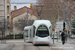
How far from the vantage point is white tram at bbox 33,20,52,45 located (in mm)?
21531

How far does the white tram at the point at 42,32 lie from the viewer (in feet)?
70.6

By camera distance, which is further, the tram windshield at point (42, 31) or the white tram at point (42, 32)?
the tram windshield at point (42, 31)

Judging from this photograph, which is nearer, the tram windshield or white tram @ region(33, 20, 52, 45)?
white tram @ region(33, 20, 52, 45)

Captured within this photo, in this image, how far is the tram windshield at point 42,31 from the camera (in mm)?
21667

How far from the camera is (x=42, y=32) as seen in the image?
21750 millimetres

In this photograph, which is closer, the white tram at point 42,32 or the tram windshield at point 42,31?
the white tram at point 42,32

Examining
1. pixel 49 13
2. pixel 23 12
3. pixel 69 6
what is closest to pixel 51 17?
pixel 49 13

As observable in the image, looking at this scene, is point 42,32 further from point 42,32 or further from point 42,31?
point 42,31

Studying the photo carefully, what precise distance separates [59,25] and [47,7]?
22.9 meters

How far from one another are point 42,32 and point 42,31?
128 mm

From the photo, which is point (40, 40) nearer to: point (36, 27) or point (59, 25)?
point (36, 27)

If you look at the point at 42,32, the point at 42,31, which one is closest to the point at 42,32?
the point at 42,32

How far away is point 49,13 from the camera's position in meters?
46.9

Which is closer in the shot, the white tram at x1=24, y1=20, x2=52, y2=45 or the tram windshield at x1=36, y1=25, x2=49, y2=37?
the white tram at x1=24, y1=20, x2=52, y2=45
